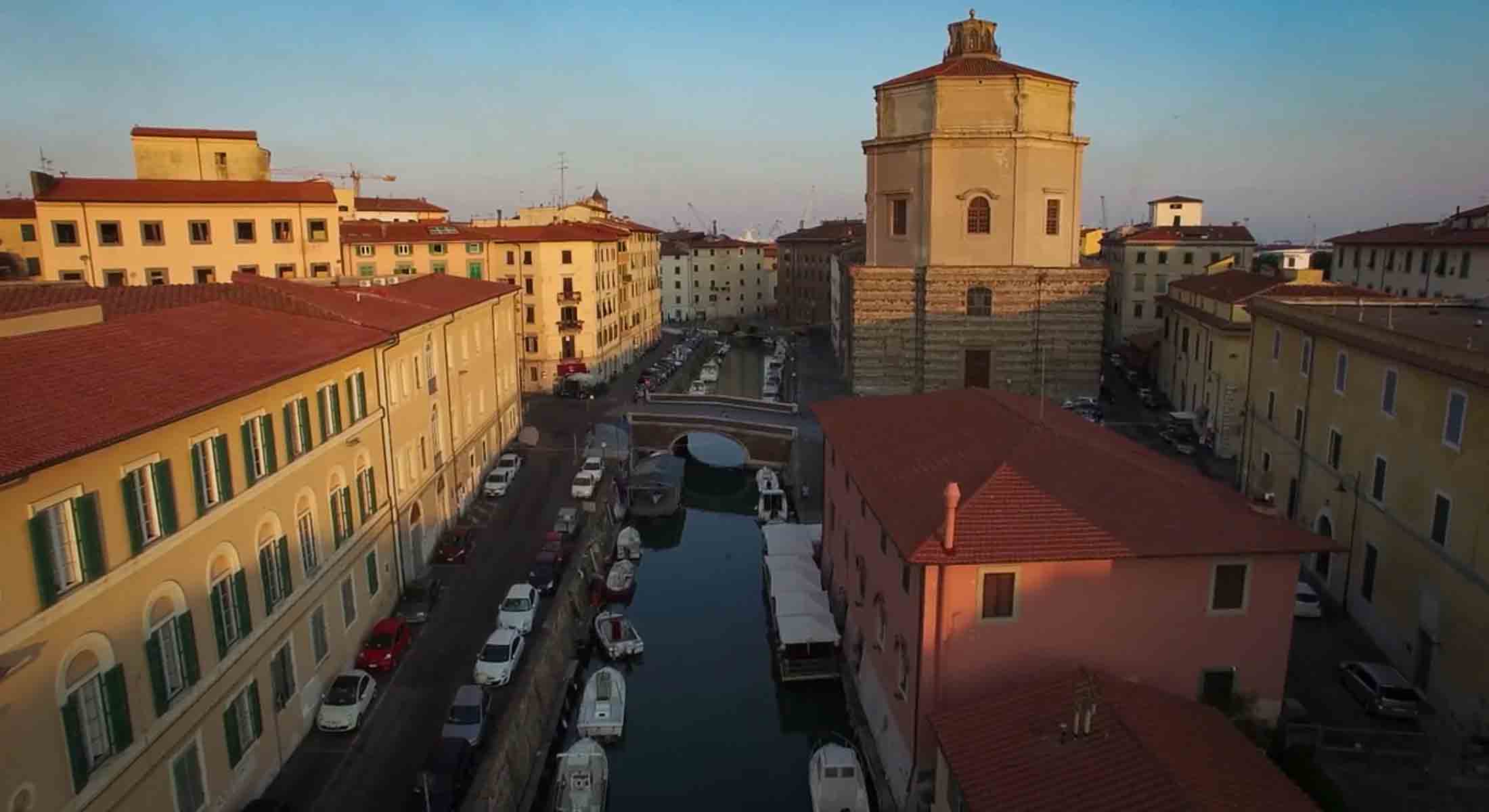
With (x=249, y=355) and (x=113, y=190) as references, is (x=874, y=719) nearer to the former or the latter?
(x=249, y=355)

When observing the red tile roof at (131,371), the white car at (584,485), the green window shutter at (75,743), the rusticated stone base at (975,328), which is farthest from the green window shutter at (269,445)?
the rusticated stone base at (975,328)

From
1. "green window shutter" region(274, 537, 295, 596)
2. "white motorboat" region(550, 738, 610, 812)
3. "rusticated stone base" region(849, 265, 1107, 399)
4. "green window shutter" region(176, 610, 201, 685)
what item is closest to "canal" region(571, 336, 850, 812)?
"white motorboat" region(550, 738, 610, 812)

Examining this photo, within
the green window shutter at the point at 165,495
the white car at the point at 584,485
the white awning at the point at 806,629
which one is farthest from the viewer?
the white car at the point at 584,485

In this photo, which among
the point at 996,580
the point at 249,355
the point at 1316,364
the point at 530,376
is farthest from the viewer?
the point at 530,376

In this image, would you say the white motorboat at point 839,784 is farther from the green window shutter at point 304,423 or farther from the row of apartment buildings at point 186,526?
the green window shutter at point 304,423

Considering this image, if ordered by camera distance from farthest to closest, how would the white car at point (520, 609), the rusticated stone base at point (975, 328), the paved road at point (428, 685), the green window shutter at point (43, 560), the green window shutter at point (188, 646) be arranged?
the rusticated stone base at point (975, 328) < the white car at point (520, 609) < the paved road at point (428, 685) < the green window shutter at point (188, 646) < the green window shutter at point (43, 560)

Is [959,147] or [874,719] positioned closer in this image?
[874,719]

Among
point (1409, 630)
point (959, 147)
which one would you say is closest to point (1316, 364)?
point (1409, 630)
